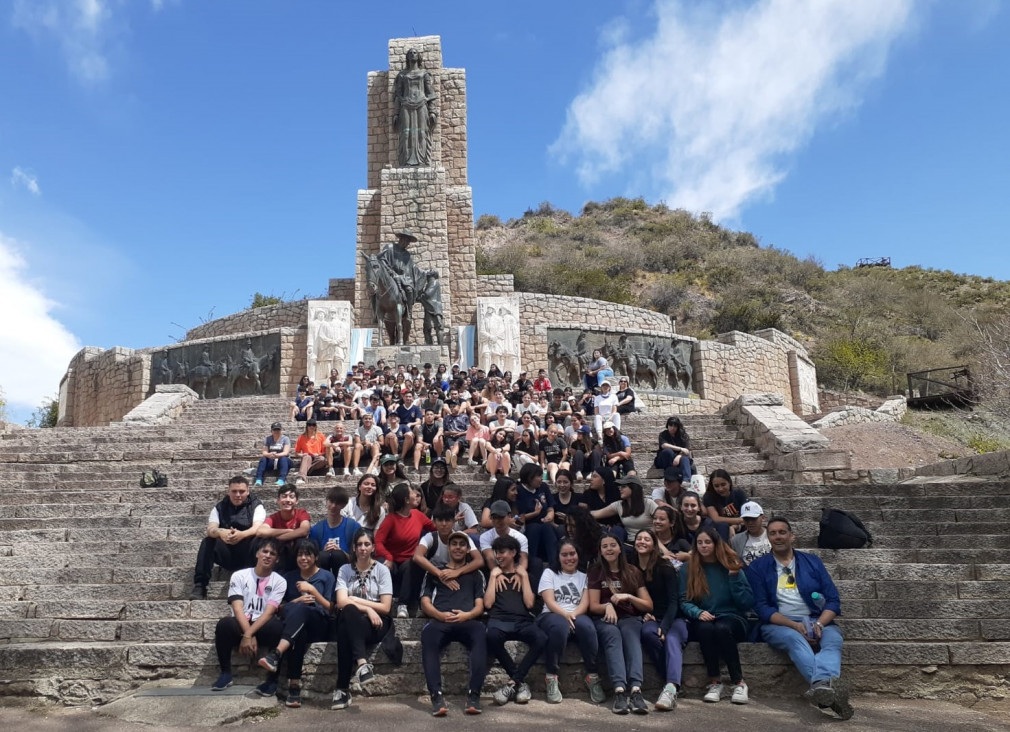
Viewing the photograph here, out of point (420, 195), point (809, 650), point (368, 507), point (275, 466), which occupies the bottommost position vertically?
point (809, 650)

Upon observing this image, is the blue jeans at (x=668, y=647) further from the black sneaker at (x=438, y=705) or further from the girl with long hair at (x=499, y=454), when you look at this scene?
the girl with long hair at (x=499, y=454)

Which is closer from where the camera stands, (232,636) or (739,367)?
(232,636)

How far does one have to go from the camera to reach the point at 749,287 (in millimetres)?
36562

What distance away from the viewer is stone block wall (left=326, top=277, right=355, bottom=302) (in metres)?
20.5

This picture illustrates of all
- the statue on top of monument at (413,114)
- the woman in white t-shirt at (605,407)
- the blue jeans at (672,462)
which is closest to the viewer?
the blue jeans at (672,462)

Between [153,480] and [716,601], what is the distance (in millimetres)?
5506

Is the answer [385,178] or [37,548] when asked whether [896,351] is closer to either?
[385,178]

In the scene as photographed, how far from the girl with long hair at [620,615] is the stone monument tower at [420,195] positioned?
12753 mm

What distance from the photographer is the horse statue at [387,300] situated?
661 inches

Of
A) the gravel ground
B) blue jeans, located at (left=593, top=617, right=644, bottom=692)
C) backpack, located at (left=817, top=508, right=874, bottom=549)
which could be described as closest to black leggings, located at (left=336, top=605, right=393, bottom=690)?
blue jeans, located at (left=593, top=617, right=644, bottom=692)

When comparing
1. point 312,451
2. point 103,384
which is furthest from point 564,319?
point 312,451

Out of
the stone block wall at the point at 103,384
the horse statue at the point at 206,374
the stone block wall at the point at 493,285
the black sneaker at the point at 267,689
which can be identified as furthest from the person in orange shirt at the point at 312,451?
the stone block wall at the point at 493,285

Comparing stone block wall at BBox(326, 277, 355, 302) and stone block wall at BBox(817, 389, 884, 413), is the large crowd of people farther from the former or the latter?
stone block wall at BBox(817, 389, 884, 413)

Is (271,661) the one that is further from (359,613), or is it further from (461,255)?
(461,255)
